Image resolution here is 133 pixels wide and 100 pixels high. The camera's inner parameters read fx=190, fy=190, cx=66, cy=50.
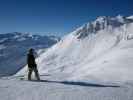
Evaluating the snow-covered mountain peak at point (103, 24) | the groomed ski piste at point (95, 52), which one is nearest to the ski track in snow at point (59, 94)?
the groomed ski piste at point (95, 52)

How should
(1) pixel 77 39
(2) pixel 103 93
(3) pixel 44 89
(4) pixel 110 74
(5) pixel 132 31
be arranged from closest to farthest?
(2) pixel 103 93 → (3) pixel 44 89 → (4) pixel 110 74 → (5) pixel 132 31 → (1) pixel 77 39

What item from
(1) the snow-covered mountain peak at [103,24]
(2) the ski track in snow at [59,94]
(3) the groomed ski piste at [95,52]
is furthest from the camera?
(1) the snow-covered mountain peak at [103,24]

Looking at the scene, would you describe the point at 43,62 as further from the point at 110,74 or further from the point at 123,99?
the point at 123,99

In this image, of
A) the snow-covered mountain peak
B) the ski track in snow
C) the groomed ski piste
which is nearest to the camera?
the ski track in snow

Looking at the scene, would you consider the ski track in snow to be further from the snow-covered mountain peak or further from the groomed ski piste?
the snow-covered mountain peak

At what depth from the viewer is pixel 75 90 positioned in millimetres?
8562

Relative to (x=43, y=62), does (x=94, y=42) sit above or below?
above

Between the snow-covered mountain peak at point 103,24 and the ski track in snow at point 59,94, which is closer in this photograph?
the ski track in snow at point 59,94

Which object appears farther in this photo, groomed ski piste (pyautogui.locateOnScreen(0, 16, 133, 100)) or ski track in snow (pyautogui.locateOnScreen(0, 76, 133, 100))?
groomed ski piste (pyautogui.locateOnScreen(0, 16, 133, 100))

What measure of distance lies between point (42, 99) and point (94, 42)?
44.6m

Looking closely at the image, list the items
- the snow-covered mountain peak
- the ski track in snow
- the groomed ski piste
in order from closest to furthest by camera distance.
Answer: the ski track in snow
the groomed ski piste
the snow-covered mountain peak

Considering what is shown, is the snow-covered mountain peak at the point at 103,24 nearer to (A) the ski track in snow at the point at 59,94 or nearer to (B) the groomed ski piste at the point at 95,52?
(B) the groomed ski piste at the point at 95,52

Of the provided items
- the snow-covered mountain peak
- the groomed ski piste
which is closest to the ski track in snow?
the groomed ski piste

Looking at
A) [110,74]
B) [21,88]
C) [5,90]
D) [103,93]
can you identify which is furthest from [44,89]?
[110,74]
